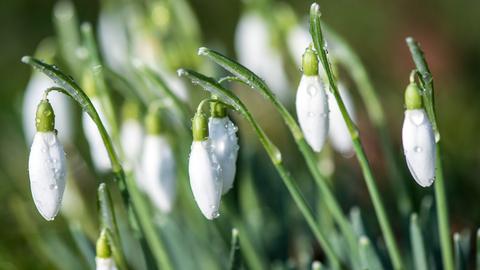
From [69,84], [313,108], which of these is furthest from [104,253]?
[313,108]

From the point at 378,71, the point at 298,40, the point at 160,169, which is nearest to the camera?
the point at 160,169

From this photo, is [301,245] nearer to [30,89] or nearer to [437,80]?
[30,89]

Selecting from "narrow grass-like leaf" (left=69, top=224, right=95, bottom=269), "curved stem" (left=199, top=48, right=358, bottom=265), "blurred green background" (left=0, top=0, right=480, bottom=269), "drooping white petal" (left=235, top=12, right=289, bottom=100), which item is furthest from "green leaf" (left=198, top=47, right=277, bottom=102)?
"drooping white petal" (left=235, top=12, right=289, bottom=100)

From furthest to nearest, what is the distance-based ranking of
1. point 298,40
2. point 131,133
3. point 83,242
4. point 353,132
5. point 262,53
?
1. point 262,53
2. point 298,40
3. point 131,133
4. point 83,242
5. point 353,132

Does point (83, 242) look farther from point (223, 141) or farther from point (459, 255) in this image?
point (459, 255)

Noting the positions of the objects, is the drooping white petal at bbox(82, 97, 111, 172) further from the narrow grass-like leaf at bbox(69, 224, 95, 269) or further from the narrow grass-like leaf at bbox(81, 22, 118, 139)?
the narrow grass-like leaf at bbox(69, 224, 95, 269)

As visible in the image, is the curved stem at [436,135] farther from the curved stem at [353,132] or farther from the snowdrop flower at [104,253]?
the snowdrop flower at [104,253]

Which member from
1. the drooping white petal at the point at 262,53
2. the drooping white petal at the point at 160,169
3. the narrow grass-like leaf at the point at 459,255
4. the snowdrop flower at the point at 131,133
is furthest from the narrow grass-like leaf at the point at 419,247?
the drooping white petal at the point at 262,53
